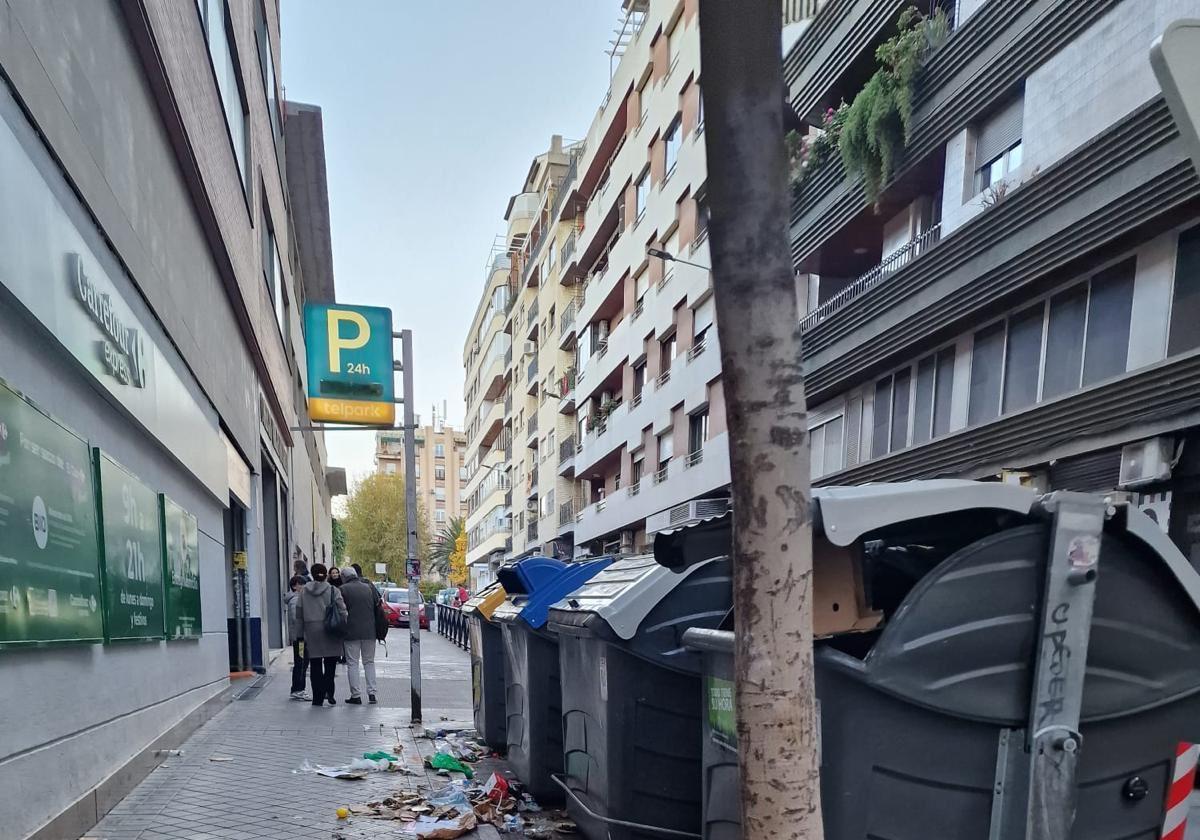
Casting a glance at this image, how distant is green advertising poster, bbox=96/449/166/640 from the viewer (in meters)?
5.76

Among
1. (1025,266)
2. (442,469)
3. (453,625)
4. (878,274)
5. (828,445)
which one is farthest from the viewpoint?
(442,469)

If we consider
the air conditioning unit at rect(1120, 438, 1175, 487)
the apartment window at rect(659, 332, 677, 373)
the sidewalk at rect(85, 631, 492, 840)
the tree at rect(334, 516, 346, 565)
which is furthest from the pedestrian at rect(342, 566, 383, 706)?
the tree at rect(334, 516, 346, 565)

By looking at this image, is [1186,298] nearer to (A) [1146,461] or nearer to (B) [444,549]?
(A) [1146,461]

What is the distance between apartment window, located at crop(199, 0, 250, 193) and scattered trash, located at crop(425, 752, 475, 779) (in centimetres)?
816

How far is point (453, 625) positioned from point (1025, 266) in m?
17.5

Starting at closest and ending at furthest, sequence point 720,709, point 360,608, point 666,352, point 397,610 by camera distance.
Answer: point 720,709 → point 360,608 → point 666,352 → point 397,610

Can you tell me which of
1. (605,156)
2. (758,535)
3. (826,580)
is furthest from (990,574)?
(605,156)

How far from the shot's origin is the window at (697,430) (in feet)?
79.9

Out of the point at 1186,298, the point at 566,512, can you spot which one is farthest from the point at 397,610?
the point at 1186,298

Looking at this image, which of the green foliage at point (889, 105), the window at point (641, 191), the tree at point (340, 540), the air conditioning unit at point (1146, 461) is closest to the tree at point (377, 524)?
the tree at point (340, 540)

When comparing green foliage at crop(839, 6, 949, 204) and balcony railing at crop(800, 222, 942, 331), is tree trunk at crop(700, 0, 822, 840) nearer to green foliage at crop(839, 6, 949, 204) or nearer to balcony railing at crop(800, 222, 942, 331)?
balcony railing at crop(800, 222, 942, 331)

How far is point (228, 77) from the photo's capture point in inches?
491

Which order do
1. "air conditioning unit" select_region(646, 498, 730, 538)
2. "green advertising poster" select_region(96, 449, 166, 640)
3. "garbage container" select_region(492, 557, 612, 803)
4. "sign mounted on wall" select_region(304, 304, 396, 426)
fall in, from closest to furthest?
1. "green advertising poster" select_region(96, 449, 166, 640)
2. "garbage container" select_region(492, 557, 612, 803)
3. "sign mounted on wall" select_region(304, 304, 396, 426)
4. "air conditioning unit" select_region(646, 498, 730, 538)

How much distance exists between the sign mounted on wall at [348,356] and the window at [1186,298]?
30.1 feet
